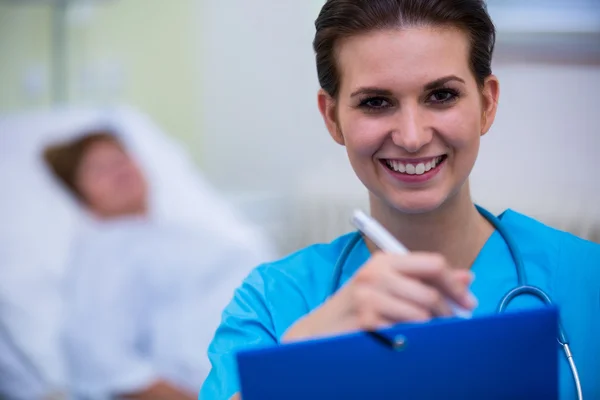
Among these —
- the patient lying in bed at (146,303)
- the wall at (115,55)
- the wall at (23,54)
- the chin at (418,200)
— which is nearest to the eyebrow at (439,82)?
the chin at (418,200)

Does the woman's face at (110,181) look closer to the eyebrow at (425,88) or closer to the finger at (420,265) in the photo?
the eyebrow at (425,88)

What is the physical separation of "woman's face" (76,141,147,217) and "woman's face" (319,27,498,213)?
1.99 metres

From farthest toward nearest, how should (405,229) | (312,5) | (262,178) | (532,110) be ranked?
(262,178)
(312,5)
(532,110)
(405,229)

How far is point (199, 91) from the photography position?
134 inches

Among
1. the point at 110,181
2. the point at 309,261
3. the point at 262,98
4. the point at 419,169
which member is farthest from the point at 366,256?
the point at 262,98

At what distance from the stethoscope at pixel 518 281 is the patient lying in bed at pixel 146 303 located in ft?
4.51

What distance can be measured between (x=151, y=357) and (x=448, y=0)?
178cm

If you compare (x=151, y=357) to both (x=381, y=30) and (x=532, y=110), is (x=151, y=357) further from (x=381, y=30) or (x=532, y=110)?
(x=381, y=30)

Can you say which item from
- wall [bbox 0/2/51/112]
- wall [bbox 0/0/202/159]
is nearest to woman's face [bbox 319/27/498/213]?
wall [bbox 0/0/202/159]

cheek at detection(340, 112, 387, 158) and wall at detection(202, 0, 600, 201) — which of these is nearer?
cheek at detection(340, 112, 387, 158)

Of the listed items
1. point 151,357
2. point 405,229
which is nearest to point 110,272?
point 151,357

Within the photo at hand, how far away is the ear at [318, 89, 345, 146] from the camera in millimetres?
1034

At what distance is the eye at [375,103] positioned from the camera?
934mm

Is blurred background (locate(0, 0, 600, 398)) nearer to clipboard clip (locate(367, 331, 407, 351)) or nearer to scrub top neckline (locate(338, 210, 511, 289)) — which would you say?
scrub top neckline (locate(338, 210, 511, 289))
